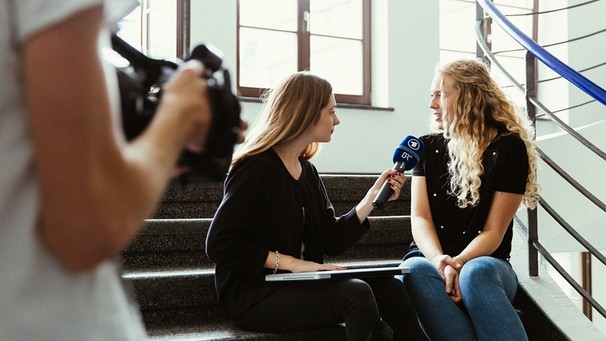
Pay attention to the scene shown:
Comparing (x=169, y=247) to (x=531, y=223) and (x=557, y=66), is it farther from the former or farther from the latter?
(x=557, y=66)

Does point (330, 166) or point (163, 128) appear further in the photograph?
point (330, 166)

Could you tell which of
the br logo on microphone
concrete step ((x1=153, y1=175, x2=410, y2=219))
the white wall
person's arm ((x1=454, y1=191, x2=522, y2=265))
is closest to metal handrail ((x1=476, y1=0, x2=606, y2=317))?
person's arm ((x1=454, y1=191, x2=522, y2=265))

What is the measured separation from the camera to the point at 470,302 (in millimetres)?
2496

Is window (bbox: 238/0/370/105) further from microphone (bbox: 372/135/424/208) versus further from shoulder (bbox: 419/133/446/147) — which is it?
microphone (bbox: 372/135/424/208)

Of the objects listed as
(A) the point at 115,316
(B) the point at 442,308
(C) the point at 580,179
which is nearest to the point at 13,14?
(A) the point at 115,316

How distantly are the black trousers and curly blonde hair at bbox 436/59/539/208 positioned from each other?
471 millimetres

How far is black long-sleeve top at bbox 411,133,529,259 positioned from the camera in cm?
269

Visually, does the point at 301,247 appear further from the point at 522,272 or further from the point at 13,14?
the point at 13,14

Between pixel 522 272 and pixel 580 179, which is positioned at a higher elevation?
pixel 580 179

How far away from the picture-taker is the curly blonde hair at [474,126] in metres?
2.72

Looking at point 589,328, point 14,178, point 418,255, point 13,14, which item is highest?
point 13,14

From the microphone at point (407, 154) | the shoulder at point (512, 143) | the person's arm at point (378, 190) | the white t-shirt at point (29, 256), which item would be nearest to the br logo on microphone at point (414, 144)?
the microphone at point (407, 154)

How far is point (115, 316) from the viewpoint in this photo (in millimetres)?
563

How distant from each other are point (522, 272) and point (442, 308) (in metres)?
0.51
